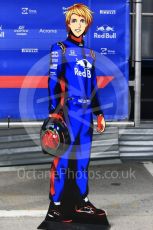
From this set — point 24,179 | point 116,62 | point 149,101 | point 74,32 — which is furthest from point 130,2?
point 149,101

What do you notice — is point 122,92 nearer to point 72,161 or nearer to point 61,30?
point 61,30

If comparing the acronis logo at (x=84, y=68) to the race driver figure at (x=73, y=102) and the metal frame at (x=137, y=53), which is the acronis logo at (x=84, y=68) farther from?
the metal frame at (x=137, y=53)

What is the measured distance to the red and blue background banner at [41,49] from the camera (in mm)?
7277

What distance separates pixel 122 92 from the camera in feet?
24.7

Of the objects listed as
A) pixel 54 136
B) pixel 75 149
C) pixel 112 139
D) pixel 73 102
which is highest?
pixel 73 102

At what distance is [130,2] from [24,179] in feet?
10.2

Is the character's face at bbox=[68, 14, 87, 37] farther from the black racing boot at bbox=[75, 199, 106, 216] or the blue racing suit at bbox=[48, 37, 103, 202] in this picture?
the black racing boot at bbox=[75, 199, 106, 216]

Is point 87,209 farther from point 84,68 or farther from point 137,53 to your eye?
point 137,53

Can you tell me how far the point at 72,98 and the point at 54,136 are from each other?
47 cm

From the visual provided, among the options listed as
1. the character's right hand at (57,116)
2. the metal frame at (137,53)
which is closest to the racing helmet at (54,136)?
the character's right hand at (57,116)

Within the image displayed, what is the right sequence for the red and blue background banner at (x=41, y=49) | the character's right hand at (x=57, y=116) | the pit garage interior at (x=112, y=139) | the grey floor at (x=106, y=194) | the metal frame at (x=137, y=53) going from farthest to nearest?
the pit garage interior at (x=112, y=139) → the metal frame at (x=137, y=53) → the red and blue background banner at (x=41, y=49) → the grey floor at (x=106, y=194) → the character's right hand at (x=57, y=116)

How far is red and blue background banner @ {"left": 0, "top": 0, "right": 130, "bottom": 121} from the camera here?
7.28 metres

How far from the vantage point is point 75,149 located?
534cm

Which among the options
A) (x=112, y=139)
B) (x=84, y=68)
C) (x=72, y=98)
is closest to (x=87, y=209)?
(x=72, y=98)
